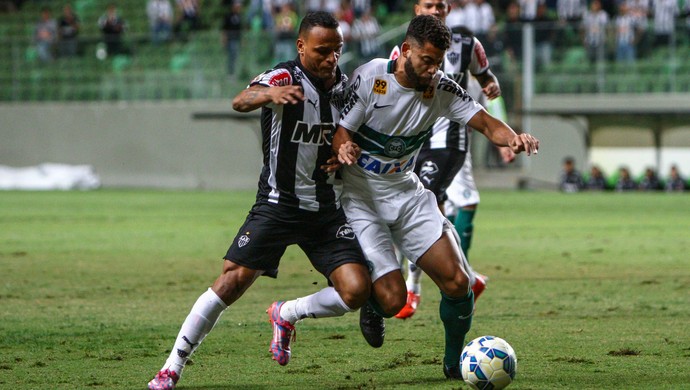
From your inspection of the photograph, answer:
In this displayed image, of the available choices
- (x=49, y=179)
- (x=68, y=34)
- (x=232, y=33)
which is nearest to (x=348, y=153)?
(x=232, y=33)

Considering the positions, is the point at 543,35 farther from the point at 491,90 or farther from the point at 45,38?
the point at 491,90

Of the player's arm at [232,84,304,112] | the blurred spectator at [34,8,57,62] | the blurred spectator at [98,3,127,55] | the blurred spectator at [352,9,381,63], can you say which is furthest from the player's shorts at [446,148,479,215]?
the blurred spectator at [34,8,57,62]

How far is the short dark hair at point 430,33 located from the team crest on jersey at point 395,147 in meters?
0.60

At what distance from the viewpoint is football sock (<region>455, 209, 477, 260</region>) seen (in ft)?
32.1

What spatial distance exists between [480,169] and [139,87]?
987 cm

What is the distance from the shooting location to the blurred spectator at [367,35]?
2673 cm

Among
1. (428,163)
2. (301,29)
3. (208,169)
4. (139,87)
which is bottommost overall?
(208,169)

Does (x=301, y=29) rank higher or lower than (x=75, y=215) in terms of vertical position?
higher

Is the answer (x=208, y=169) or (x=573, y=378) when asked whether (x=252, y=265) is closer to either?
(x=573, y=378)

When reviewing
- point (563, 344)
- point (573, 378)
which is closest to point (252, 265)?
point (573, 378)

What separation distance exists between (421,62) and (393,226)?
100 cm

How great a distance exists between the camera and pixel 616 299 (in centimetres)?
926

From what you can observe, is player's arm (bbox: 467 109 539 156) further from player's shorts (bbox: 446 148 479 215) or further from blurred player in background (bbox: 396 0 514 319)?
player's shorts (bbox: 446 148 479 215)

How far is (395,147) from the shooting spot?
6.39m
